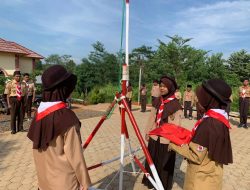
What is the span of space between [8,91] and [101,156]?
3978 mm

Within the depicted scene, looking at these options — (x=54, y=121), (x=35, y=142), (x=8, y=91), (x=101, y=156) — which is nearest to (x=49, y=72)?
(x=54, y=121)

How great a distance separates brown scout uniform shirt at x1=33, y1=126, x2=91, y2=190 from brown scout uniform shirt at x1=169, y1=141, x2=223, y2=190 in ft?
2.71

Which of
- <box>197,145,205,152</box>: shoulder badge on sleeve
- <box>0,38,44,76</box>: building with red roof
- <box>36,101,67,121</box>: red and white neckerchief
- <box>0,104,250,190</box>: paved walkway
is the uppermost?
<box>0,38,44,76</box>: building with red roof

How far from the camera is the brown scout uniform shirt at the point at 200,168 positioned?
2494mm

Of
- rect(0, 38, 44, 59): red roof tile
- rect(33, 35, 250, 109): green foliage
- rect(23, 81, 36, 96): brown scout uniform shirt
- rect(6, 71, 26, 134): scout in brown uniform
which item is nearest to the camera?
rect(6, 71, 26, 134): scout in brown uniform

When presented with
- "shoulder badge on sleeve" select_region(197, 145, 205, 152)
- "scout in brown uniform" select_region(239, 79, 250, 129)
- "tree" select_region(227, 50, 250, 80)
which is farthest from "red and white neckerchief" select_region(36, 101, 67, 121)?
"tree" select_region(227, 50, 250, 80)

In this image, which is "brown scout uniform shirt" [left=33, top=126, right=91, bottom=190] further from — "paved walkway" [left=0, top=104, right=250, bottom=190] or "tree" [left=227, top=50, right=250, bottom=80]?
"tree" [left=227, top=50, right=250, bottom=80]

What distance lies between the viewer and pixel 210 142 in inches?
96.7

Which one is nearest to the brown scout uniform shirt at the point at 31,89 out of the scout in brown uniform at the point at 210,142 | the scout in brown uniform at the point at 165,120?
the scout in brown uniform at the point at 165,120

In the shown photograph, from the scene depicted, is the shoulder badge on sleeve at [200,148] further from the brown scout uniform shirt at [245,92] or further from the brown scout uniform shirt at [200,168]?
the brown scout uniform shirt at [245,92]

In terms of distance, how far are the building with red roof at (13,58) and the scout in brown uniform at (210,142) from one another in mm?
19043

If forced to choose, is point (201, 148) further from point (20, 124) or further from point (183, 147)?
point (20, 124)

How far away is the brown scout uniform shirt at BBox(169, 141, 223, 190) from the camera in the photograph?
8.18ft

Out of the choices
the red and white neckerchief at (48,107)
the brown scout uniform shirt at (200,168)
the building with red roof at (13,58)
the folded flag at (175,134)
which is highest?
the building with red roof at (13,58)
